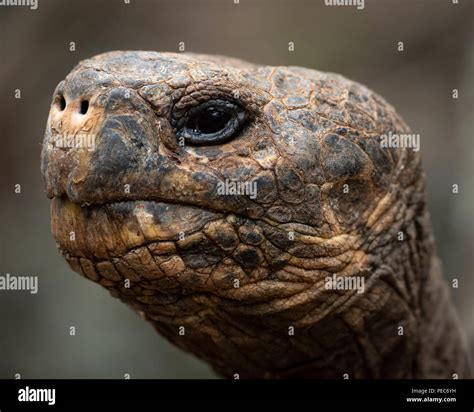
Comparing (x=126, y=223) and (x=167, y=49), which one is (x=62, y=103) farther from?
(x=167, y=49)

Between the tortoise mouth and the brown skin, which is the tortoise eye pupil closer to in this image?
the brown skin

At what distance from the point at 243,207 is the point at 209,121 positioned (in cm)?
32

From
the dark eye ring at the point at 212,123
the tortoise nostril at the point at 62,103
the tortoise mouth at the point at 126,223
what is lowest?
the tortoise mouth at the point at 126,223

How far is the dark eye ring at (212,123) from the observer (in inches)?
97.5

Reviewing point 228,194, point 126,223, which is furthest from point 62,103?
point 228,194

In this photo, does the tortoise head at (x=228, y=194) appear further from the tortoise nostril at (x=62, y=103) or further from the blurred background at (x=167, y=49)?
the blurred background at (x=167, y=49)

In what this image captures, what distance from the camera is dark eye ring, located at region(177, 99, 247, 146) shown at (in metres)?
2.48

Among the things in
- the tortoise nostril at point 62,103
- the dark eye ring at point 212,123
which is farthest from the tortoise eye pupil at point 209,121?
the tortoise nostril at point 62,103

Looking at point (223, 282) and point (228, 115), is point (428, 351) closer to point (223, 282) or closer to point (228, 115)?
point (223, 282)

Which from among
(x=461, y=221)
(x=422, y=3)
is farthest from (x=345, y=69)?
(x=461, y=221)

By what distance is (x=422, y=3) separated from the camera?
8164 millimetres

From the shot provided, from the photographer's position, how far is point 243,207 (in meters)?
2.48

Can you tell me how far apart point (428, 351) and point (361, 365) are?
1.39 feet

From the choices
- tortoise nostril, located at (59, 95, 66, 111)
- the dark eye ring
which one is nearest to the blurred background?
the dark eye ring
